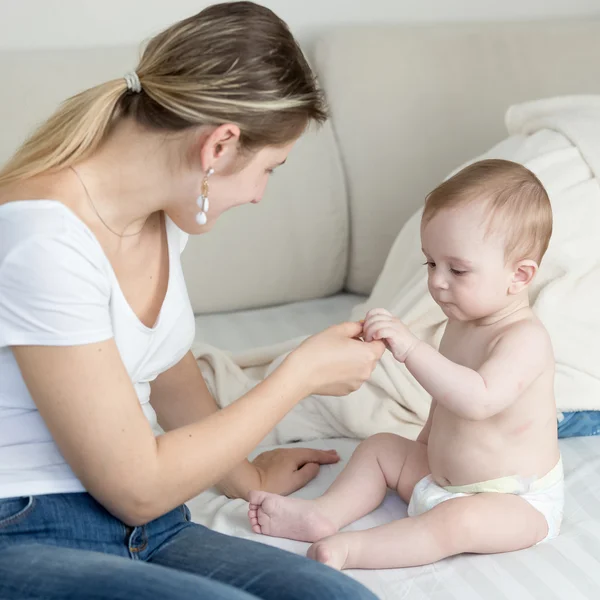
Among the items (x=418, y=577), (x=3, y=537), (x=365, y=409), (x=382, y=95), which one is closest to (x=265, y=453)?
(x=365, y=409)

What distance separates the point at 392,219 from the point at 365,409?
656 mm

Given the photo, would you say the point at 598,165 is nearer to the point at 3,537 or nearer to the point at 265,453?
the point at 265,453

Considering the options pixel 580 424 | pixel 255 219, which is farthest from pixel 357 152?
pixel 580 424

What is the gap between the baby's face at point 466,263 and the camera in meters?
1.26

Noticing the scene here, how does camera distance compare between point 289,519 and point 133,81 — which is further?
point 289,519

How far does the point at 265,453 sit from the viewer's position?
1.51 m

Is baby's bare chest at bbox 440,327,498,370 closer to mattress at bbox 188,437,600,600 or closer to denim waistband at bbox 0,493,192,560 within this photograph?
mattress at bbox 188,437,600,600

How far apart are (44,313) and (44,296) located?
0.02 meters

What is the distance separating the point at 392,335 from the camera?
1257mm

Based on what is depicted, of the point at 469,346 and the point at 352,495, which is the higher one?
the point at 469,346

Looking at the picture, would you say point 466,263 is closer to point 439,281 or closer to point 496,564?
point 439,281

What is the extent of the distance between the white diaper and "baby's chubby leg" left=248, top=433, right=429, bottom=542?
2.6 inches

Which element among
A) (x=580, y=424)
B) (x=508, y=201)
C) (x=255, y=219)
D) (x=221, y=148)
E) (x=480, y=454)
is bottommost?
(x=580, y=424)

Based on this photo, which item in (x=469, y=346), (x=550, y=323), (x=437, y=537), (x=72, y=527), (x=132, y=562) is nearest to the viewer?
(x=132, y=562)
